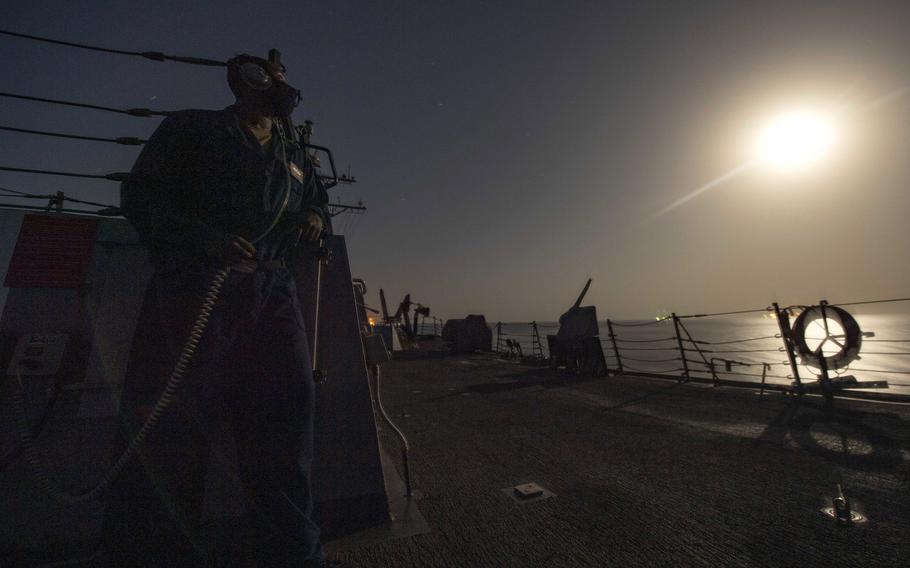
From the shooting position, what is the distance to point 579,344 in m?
8.07

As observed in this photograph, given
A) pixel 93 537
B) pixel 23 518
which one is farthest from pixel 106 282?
pixel 93 537

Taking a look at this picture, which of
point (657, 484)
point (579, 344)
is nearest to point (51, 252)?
point (657, 484)

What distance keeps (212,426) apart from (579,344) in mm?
7869

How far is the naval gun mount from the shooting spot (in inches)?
304

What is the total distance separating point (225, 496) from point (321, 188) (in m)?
1.58

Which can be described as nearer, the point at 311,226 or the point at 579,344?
the point at 311,226

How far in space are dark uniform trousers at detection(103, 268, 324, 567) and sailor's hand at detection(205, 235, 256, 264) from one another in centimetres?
10

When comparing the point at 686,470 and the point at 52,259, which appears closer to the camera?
the point at 52,259

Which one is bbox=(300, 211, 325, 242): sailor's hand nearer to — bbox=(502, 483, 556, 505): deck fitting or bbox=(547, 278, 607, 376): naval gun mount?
bbox=(502, 483, 556, 505): deck fitting

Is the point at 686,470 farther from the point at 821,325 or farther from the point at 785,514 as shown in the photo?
the point at 821,325

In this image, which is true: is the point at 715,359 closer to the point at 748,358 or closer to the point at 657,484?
the point at 657,484

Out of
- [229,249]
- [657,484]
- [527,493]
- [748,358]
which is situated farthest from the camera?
[748,358]

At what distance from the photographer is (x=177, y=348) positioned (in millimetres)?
1253

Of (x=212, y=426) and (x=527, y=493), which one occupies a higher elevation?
(x=212, y=426)
